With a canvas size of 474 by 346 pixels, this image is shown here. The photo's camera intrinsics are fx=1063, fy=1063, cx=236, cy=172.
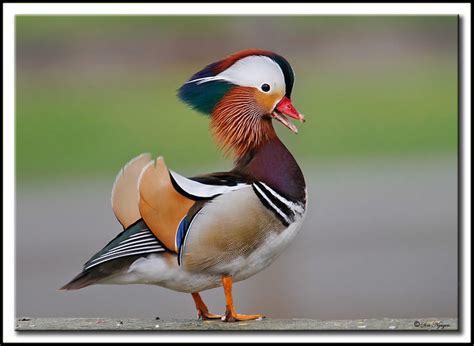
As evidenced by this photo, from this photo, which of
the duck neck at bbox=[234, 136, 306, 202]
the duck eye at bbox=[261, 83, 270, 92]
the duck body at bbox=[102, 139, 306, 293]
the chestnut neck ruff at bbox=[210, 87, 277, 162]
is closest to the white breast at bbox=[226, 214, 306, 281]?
the duck body at bbox=[102, 139, 306, 293]

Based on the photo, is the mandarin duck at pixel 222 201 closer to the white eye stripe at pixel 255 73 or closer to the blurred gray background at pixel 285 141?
the white eye stripe at pixel 255 73

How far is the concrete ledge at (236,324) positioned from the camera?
3717 mm

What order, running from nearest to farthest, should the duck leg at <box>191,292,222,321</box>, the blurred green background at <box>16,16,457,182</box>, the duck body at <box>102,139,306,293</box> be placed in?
the duck body at <box>102,139,306,293</box> → the duck leg at <box>191,292,222,321</box> → the blurred green background at <box>16,16,457,182</box>

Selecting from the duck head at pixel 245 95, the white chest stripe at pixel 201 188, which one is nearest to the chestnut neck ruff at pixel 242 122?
the duck head at pixel 245 95

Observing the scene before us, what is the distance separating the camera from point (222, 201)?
356 cm

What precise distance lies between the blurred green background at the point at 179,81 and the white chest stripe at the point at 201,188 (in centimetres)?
41

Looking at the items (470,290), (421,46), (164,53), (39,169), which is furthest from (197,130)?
(470,290)

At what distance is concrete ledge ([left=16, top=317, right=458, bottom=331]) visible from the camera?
372cm

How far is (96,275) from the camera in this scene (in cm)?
360

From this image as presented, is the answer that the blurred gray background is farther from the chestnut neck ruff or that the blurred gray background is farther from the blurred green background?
the chestnut neck ruff

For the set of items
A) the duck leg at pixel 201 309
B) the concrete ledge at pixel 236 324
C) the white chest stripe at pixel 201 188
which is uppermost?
the white chest stripe at pixel 201 188

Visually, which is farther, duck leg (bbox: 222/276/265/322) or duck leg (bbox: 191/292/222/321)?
duck leg (bbox: 191/292/222/321)

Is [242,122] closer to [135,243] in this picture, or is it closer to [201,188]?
[201,188]

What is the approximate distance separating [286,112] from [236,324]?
2.49 feet
